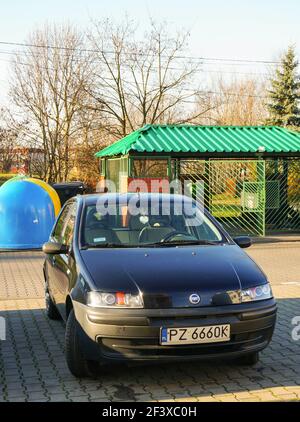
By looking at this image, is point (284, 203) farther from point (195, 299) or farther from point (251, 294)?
point (195, 299)

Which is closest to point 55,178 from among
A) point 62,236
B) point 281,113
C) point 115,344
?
point 281,113

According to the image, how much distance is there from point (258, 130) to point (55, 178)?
15.6 meters

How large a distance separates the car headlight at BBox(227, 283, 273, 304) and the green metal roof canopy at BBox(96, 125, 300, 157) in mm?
11995

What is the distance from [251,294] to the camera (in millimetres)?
4402

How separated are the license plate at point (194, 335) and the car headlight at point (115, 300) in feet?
0.93

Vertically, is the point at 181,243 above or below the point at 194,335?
above

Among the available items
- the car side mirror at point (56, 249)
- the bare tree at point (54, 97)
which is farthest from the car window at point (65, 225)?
the bare tree at point (54, 97)

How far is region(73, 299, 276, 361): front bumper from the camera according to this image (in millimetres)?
4094

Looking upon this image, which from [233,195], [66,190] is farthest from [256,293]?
[66,190]

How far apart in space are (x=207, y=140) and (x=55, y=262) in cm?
1282

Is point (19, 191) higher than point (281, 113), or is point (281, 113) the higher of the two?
point (281, 113)

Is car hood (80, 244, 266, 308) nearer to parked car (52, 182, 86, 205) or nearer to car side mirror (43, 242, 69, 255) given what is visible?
car side mirror (43, 242, 69, 255)
